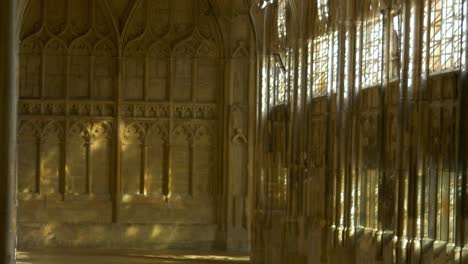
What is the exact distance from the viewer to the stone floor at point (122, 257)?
74.0 feet

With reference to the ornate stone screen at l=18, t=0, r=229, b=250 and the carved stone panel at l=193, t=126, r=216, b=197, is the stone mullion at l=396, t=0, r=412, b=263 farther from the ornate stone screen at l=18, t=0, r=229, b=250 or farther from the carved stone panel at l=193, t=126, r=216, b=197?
the carved stone panel at l=193, t=126, r=216, b=197

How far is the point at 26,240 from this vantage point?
84.0 feet

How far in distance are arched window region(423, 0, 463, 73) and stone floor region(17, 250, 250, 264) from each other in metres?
11.0

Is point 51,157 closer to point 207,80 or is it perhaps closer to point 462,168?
point 207,80

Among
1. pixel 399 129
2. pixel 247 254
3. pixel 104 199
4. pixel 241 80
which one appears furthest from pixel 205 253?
pixel 399 129

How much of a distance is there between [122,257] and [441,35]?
1270 centimetres

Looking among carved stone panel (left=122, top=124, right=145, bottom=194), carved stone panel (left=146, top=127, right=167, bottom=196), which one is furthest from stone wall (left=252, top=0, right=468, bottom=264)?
carved stone panel (left=122, top=124, right=145, bottom=194)

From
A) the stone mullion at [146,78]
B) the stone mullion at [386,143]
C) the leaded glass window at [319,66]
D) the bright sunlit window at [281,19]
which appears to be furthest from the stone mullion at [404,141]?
the stone mullion at [146,78]

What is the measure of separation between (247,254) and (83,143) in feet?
18.5

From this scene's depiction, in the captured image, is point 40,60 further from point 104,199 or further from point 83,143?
point 104,199

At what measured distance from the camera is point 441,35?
13.6 m

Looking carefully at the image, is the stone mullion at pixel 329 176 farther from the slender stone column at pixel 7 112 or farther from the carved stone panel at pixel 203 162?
the slender stone column at pixel 7 112

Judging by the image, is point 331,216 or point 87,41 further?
point 87,41

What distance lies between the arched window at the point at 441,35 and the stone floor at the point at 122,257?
11.0 meters
